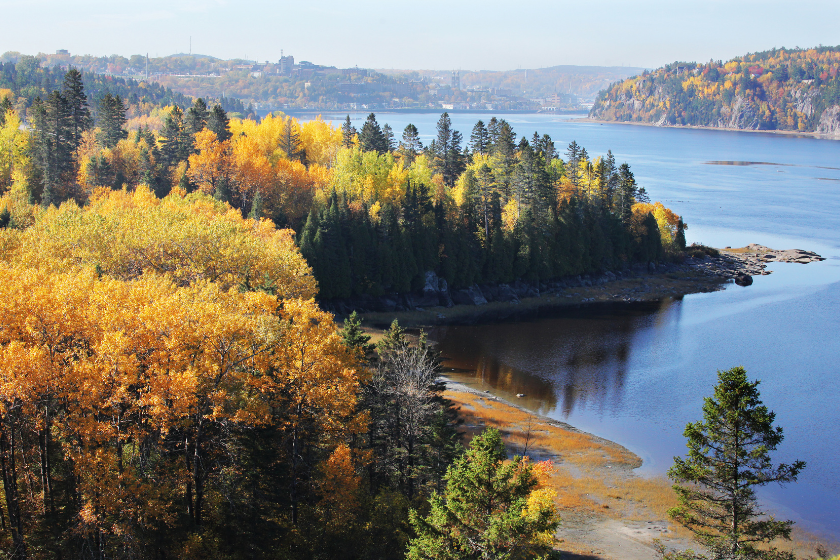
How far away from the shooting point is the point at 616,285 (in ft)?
324

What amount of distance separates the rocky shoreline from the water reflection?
5593 millimetres

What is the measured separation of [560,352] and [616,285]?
3233 cm

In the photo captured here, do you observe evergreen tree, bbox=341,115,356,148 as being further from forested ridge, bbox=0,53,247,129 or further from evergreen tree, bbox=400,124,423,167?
forested ridge, bbox=0,53,247,129

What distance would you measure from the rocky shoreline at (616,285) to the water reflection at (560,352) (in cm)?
559

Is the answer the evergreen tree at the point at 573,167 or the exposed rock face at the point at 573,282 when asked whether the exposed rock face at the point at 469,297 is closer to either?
the exposed rock face at the point at 573,282

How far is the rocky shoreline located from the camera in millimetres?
83500

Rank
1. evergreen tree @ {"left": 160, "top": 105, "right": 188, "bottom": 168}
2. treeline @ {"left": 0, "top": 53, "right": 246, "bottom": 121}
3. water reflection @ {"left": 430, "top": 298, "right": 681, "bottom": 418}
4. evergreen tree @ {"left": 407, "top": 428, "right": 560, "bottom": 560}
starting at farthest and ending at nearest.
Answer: treeline @ {"left": 0, "top": 53, "right": 246, "bottom": 121} → evergreen tree @ {"left": 160, "top": 105, "right": 188, "bottom": 168} → water reflection @ {"left": 430, "top": 298, "right": 681, "bottom": 418} → evergreen tree @ {"left": 407, "top": 428, "right": 560, "bottom": 560}

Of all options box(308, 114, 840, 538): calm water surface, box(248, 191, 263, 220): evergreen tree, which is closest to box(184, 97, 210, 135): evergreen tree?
box(248, 191, 263, 220): evergreen tree

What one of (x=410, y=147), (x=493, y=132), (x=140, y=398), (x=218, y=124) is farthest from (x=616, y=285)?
(x=140, y=398)

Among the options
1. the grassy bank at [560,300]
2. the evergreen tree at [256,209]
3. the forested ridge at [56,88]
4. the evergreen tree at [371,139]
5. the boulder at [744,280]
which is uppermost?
the forested ridge at [56,88]

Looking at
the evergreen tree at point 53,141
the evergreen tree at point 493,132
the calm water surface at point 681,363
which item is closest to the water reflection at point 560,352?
the calm water surface at point 681,363

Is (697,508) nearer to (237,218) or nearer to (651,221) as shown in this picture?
(237,218)

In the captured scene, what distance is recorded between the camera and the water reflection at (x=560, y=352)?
59.1m

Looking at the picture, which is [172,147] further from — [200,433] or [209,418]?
[209,418]
